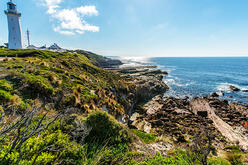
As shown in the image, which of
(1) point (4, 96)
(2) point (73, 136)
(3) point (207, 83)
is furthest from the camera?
(3) point (207, 83)

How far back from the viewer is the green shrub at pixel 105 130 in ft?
20.1

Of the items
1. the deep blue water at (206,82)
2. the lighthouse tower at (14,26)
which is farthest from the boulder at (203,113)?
the lighthouse tower at (14,26)

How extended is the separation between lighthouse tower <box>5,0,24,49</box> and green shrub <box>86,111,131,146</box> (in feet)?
130

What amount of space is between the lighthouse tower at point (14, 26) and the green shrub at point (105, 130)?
39737 millimetres

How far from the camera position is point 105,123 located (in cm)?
650

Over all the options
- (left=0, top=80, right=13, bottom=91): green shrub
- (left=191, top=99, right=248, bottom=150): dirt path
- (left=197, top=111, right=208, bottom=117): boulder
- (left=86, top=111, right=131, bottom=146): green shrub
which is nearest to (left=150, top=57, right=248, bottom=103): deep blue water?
(left=191, top=99, right=248, bottom=150): dirt path

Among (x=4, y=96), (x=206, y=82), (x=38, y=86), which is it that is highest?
(x=38, y=86)

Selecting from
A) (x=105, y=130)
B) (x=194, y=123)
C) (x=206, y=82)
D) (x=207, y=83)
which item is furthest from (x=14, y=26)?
(x=206, y=82)

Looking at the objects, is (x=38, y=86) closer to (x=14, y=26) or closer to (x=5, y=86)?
(x=5, y=86)

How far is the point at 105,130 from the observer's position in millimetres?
6328

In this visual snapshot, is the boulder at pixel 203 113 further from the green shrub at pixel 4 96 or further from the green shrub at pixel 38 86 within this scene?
the green shrub at pixel 4 96

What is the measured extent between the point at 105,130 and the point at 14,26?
41489mm

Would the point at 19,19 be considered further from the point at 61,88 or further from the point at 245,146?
the point at 245,146

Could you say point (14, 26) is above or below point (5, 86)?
above
